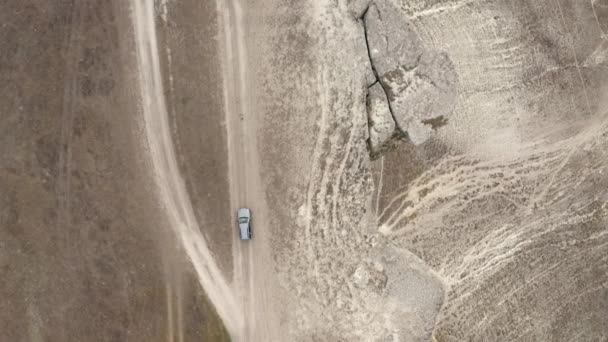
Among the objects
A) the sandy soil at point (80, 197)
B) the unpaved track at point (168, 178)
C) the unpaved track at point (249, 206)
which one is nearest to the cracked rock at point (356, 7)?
the unpaved track at point (249, 206)

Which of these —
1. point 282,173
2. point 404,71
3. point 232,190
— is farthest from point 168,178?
point 404,71

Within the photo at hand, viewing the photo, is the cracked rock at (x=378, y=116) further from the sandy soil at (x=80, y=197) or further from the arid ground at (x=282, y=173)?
the sandy soil at (x=80, y=197)

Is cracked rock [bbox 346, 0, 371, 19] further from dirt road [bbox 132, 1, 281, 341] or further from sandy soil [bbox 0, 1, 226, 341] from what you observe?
sandy soil [bbox 0, 1, 226, 341]

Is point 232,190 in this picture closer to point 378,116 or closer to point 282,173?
point 282,173

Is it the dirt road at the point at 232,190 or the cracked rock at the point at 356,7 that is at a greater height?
the cracked rock at the point at 356,7

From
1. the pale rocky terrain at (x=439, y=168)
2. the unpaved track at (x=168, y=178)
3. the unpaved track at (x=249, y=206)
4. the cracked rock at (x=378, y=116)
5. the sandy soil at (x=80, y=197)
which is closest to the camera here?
the sandy soil at (x=80, y=197)

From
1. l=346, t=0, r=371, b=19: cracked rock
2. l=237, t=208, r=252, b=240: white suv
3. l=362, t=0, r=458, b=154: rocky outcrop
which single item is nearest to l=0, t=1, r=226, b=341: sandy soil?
l=237, t=208, r=252, b=240: white suv
